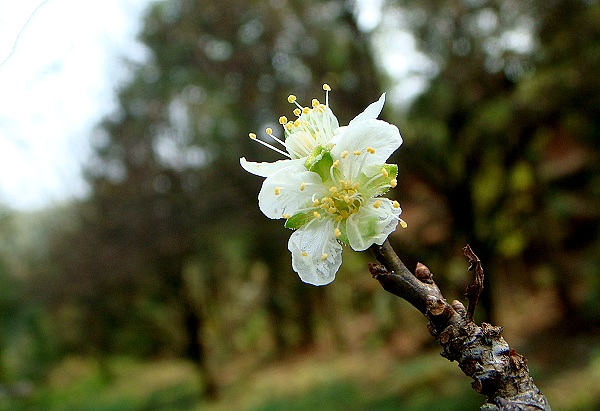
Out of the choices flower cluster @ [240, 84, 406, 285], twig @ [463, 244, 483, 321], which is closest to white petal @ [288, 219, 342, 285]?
flower cluster @ [240, 84, 406, 285]

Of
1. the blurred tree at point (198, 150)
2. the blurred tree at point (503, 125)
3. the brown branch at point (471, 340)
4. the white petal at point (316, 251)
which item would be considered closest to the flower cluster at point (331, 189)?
the white petal at point (316, 251)

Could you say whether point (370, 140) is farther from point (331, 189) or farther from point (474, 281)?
point (474, 281)

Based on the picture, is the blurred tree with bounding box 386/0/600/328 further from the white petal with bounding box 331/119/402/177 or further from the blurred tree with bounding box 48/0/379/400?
the white petal with bounding box 331/119/402/177

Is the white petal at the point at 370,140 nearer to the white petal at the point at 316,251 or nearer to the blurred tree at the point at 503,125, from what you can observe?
the white petal at the point at 316,251

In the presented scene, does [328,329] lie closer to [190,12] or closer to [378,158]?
[190,12]

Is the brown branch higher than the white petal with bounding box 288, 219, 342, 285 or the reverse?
the reverse

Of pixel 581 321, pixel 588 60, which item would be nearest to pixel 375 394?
pixel 581 321
